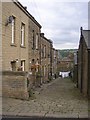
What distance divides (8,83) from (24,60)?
8.53m

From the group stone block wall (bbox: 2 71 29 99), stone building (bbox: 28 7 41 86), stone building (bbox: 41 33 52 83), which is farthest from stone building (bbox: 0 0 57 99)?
stone building (bbox: 41 33 52 83)

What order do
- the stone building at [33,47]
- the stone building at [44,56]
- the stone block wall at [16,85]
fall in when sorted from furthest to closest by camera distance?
the stone building at [44,56]
the stone building at [33,47]
the stone block wall at [16,85]

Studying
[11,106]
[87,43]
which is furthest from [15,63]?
[11,106]

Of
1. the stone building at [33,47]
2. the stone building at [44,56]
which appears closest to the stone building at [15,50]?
the stone building at [33,47]

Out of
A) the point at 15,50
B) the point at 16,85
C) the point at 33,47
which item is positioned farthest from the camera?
the point at 33,47

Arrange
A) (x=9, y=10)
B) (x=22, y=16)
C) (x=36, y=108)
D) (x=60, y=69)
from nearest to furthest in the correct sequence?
1. (x=36, y=108)
2. (x=9, y=10)
3. (x=22, y=16)
4. (x=60, y=69)

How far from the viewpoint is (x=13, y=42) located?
1866cm

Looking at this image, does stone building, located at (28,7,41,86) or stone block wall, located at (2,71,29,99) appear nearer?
stone block wall, located at (2,71,29,99)

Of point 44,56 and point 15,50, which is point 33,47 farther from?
point 44,56

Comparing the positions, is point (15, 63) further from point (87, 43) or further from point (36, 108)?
point (36, 108)

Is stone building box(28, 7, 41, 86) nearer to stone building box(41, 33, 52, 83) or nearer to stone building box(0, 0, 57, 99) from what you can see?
stone building box(0, 0, 57, 99)

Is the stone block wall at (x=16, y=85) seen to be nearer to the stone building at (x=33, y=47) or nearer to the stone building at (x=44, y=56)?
the stone building at (x=33, y=47)

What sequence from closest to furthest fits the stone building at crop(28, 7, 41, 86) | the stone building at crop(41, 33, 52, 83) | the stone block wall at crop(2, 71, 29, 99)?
the stone block wall at crop(2, 71, 29, 99), the stone building at crop(28, 7, 41, 86), the stone building at crop(41, 33, 52, 83)

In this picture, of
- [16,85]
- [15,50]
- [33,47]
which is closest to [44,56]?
[33,47]
